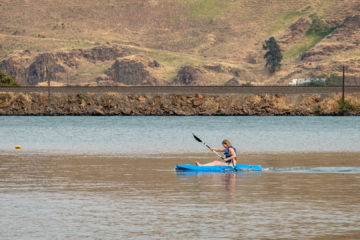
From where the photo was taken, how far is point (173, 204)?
2397 cm

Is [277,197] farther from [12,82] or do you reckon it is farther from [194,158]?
[12,82]

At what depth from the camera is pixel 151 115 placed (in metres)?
155

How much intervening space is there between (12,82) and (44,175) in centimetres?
14864

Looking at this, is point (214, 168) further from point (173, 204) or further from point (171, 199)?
point (173, 204)

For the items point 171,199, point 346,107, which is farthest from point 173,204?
point 346,107

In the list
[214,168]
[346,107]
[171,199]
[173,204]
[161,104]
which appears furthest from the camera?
[161,104]

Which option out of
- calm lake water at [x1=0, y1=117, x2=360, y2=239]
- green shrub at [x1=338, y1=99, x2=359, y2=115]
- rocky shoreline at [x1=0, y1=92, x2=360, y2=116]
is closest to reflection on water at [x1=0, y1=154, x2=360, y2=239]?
calm lake water at [x1=0, y1=117, x2=360, y2=239]

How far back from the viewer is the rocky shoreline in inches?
5989

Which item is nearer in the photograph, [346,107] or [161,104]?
[346,107]

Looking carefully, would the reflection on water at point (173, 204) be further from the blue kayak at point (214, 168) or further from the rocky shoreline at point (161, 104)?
the rocky shoreline at point (161, 104)

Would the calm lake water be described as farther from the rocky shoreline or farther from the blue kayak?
the rocky shoreline

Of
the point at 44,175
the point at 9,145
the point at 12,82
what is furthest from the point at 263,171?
the point at 12,82

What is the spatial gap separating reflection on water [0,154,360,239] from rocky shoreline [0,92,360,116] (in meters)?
117

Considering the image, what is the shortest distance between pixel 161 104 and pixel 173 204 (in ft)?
433
